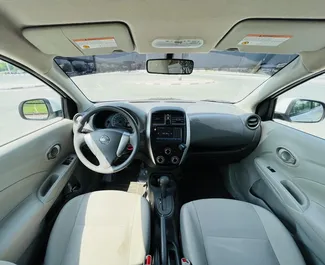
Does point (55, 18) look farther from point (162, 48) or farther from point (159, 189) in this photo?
point (159, 189)

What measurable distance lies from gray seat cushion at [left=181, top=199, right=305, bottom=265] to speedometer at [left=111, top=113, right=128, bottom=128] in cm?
84

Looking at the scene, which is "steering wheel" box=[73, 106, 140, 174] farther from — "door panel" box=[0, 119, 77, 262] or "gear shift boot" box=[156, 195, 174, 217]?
"gear shift boot" box=[156, 195, 174, 217]

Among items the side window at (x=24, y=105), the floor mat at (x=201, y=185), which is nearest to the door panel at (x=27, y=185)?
the side window at (x=24, y=105)

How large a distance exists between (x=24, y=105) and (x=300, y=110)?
2283mm

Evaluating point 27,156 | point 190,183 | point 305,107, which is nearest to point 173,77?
point 190,183

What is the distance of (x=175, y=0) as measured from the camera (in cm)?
93

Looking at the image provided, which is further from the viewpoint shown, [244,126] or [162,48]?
[244,126]

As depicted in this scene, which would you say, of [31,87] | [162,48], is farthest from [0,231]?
[162,48]

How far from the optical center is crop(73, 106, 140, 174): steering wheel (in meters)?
1.73

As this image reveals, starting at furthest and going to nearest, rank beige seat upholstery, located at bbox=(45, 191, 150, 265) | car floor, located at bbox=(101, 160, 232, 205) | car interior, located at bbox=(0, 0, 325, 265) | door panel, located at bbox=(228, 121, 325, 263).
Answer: car floor, located at bbox=(101, 160, 232, 205) < door panel, located at bbox=(228, 121, 325, 263) < beige seat upholstery, located at bbox=(45, 191, 150, 265) < car interior, located at bbox=(0, 0, 325, 265)

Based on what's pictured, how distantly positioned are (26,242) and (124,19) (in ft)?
4.47

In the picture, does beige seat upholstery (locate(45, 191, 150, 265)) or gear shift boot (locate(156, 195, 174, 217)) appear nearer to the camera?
beige seat upholstery (locate(45, 191, 150, 265))

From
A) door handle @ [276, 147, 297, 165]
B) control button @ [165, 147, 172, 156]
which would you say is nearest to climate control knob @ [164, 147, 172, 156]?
control button @ [165, 147, 172, 156]

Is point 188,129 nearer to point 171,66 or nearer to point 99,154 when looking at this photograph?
point 171,66
